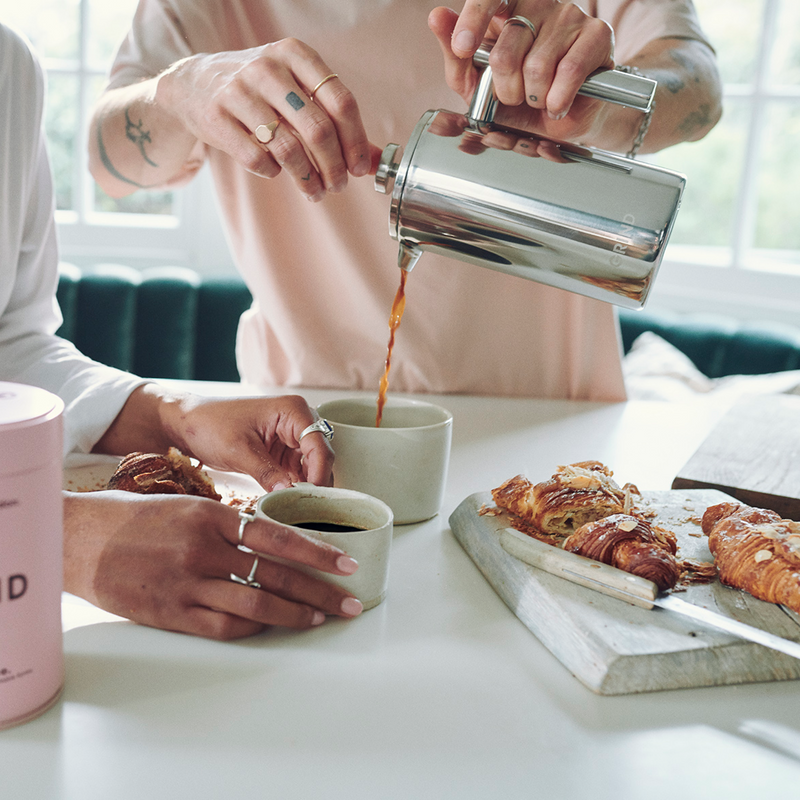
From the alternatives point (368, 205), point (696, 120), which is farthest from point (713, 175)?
point (368, 205)

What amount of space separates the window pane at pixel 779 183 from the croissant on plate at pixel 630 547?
8.46 feet

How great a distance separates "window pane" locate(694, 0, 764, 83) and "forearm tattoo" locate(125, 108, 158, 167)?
2.24m

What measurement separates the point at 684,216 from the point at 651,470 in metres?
2.26

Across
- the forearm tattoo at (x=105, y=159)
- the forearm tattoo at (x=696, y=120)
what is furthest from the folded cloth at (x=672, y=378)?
the forearm tattoo at (x=105, y=159)

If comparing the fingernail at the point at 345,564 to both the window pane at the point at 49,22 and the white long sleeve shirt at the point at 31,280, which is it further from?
the window pane at the point at 49,22

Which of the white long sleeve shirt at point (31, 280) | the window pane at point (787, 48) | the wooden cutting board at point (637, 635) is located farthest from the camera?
the window pane at point (787, 48)

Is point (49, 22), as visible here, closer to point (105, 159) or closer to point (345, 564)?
point (105, 159)

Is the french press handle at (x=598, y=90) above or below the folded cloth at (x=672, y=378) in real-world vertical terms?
above

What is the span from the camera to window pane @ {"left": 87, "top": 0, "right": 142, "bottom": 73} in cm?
298

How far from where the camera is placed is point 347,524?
2.41ft

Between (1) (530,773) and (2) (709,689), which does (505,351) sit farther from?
(1) (530,773)

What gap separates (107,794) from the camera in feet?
1.55

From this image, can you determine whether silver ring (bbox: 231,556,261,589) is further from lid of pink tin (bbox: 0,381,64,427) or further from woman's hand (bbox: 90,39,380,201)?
woman's hand (bbox: 90,39,380,201)

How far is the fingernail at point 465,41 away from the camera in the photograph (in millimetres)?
848
